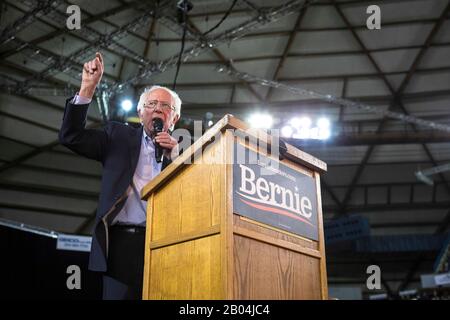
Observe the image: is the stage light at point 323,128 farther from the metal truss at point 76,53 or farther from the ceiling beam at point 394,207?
the metal truss at point 76,53

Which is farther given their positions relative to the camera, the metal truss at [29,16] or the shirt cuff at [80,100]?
the metal truss at [29,16]

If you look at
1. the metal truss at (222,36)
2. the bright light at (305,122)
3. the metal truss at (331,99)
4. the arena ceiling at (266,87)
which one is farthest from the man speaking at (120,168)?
the bright light at (305,122)

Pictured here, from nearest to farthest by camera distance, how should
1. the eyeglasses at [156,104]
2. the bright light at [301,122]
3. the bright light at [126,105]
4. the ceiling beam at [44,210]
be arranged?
the eyeglasses at [156,104] → the bright light at [126,105] → the bright light at [301,122] → the ceiling beam at [44,210]

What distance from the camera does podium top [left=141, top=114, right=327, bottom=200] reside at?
1.40m

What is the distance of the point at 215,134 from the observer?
4.69 feet

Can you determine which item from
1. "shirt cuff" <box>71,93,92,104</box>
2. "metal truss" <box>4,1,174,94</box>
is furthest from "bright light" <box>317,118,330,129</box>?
"shirt cuff" <box>71,93,92,104</box>

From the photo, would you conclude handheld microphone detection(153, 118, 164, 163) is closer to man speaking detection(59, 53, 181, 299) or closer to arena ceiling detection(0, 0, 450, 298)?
man speaking detection(59, 53, 181, 299)

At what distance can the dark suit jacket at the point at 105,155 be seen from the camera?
1739 millimetres

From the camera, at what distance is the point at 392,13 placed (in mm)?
8727

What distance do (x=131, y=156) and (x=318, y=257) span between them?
2.78 ft

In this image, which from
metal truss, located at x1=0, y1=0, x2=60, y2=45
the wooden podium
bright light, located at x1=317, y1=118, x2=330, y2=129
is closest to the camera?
the wooden podium
